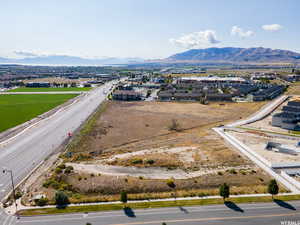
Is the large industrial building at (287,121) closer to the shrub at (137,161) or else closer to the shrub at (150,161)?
the shrub at (150,161)

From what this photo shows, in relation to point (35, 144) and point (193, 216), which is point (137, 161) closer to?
point (193, 216)

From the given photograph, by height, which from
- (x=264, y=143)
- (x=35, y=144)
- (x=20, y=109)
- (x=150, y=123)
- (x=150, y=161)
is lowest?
(x=35, y=144)

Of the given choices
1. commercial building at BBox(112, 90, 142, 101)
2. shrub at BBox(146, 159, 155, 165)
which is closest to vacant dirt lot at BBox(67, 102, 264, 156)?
shrub at BBox(146, 159, 155, 165)

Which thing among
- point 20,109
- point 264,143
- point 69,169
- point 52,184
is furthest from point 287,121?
point 20,109

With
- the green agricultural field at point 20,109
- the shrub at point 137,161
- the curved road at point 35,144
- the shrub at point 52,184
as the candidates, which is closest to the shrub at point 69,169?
the shrub at point 52,184

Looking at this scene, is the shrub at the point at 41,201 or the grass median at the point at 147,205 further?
the shrub at the point at 41,201

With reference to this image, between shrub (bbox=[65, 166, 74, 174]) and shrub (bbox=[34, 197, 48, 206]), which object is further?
shrub (bbox=[65, 166, 74, 174])

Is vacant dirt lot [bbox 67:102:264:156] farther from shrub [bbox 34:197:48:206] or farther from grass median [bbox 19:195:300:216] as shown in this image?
grass median [bbox 19:195:300:216]
